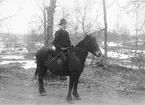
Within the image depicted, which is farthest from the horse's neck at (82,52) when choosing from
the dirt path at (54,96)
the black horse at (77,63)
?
the dirt path at (54,96)

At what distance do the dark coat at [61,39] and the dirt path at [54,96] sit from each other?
220cm

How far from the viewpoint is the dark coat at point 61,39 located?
8.56 meters

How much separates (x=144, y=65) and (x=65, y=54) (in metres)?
9.90

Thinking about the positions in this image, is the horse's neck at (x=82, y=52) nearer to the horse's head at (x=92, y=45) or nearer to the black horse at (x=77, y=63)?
the black horse at (x=77, y=63)

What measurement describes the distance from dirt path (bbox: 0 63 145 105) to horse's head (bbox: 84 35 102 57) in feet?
6.44

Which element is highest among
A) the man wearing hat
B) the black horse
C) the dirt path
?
the man wearing hat

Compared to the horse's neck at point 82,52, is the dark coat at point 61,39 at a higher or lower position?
higher

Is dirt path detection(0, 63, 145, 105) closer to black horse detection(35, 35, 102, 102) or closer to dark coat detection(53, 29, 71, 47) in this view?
black horse detection(35, 35, 102, 102)

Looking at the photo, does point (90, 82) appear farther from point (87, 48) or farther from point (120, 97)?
point (87, 48)

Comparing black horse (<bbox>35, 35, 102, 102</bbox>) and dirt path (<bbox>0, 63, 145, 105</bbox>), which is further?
dirt path (<bbox>0, 63, 145, 105</bbox>)

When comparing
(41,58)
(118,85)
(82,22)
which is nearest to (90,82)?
(118,85)

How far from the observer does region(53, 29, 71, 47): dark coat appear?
28.1 feet

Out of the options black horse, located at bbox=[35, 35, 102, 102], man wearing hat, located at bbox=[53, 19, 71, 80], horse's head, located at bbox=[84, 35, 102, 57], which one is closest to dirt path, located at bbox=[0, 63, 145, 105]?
black horse, located at bbox=[35, 35, 102, 102]

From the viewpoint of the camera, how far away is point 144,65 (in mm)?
16484
